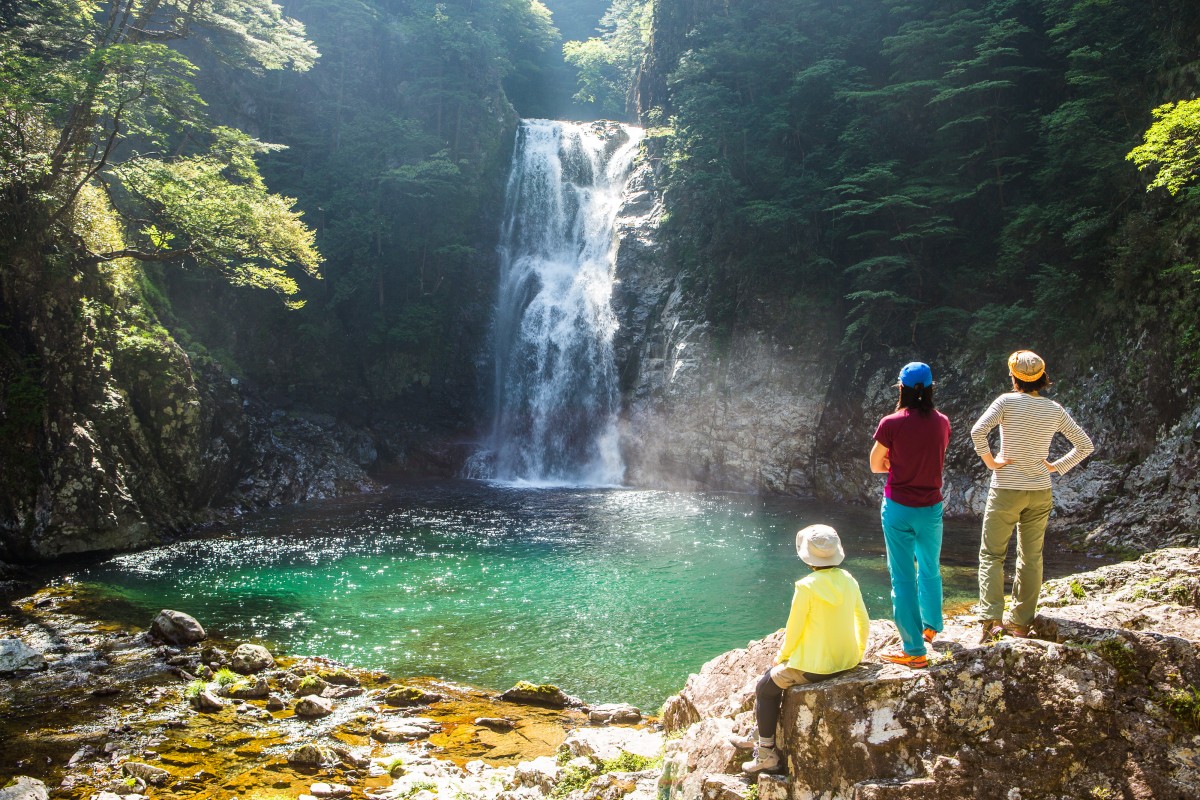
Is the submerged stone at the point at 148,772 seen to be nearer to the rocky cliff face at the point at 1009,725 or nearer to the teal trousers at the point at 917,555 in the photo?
the rocky cliff face at the point at 1009,725

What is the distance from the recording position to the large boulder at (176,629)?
1016cm

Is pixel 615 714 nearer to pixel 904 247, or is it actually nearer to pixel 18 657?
pixel 18 657

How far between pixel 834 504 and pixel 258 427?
63.1ft

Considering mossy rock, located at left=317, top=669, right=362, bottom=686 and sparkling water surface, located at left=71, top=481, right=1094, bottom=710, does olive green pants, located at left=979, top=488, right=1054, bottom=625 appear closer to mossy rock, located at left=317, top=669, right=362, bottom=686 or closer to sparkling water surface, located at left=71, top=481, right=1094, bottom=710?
sparkling water surface, located at left=71, top=481, right=1094, bottom=710

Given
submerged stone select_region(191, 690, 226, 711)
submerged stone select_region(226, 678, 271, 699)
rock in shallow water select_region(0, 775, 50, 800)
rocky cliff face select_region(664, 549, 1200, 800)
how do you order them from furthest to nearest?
1. submerged stone select_region(226, 678, 271, 699)
2. submerged stone select_region(191, 690, 226, 711)
3. rock in shallow water select_region(0, 775, 50, 800)
4. rocky cliff face select_region(664, 549, 1200, 800)

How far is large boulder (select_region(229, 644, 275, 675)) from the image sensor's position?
9148mm

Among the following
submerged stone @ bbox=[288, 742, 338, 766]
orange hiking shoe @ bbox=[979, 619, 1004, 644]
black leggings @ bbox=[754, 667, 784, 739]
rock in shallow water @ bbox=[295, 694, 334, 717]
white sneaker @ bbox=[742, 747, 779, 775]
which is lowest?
rock in shallow water @ bbox=[295, 694, 334, 717]

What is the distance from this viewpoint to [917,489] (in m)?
4.39

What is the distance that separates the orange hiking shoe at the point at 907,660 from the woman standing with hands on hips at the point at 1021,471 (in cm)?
68

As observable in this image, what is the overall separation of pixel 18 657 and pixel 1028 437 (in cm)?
1153

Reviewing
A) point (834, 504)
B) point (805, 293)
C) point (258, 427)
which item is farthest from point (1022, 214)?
point (258, 427)

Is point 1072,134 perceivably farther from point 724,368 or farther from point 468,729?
point 468,729

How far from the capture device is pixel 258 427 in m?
24.5

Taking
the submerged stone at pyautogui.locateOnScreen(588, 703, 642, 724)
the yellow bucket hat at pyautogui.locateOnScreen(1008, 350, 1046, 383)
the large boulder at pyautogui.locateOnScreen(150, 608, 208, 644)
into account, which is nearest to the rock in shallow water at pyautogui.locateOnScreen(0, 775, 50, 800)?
the large boulder at pyautogui.locateOnScreen(150, 608, 208, 644)
